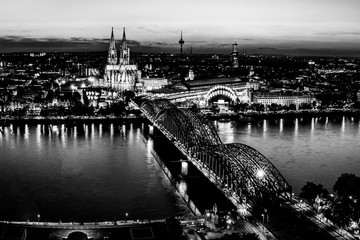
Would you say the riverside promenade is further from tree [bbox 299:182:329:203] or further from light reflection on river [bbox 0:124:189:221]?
tree [bbox 299:182:329:203]

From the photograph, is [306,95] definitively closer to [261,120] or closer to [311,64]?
[261,120]

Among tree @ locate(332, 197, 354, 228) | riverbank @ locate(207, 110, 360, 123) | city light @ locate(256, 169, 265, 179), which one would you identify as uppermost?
city light @ locate(256, 169, 265, 179)

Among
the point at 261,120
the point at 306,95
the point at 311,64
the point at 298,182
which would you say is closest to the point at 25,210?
the point at 298,182

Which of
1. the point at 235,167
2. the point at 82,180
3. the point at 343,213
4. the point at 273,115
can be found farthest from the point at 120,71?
the point at 343,213

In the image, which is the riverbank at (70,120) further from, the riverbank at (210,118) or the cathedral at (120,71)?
the cathedral at (120,71)

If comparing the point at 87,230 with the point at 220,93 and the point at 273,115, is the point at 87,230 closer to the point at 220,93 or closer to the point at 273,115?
the point at 273,115

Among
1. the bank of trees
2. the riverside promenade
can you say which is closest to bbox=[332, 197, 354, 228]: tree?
the bank of trees
